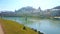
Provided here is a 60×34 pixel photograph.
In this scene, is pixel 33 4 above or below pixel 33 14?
above

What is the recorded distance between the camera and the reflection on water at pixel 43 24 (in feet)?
9.95

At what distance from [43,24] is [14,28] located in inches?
29.1

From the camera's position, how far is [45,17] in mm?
3180

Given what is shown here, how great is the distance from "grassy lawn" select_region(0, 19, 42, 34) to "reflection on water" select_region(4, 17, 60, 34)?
10 cm

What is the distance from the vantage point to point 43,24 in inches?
121

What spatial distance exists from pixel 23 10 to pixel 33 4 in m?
0.31

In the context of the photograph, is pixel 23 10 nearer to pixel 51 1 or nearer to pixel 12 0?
pixel 12 0

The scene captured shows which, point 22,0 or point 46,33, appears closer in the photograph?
point 46,33

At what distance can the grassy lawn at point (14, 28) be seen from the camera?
9.88 feet

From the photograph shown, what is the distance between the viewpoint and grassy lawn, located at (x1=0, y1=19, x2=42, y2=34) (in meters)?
3.01

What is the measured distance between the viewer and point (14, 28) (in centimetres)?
305

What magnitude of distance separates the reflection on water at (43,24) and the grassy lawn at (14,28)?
0.10m

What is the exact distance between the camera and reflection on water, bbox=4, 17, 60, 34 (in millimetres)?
3031

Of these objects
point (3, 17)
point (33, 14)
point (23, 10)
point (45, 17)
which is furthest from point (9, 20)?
point (45, 17)
